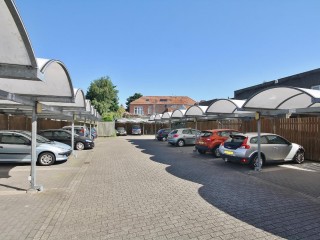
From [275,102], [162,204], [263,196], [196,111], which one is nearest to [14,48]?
[162,204]

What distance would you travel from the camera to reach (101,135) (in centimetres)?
3800

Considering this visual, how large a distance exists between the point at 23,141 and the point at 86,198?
577 cm

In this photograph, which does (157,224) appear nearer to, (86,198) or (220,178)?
(86,198)

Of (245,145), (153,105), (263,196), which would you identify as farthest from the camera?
(153,105)

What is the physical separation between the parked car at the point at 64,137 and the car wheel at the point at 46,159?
474 cm

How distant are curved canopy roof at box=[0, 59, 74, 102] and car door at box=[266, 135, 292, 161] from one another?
7673mm

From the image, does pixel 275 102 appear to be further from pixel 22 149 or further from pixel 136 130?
pixel 136 130

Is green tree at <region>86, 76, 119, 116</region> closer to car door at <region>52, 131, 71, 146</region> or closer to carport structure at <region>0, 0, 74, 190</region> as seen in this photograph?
car door at <region>52, 131, 71, 146</region>

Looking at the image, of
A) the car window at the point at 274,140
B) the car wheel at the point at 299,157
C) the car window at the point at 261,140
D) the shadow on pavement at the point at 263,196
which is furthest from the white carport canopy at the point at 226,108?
the shadow on pavement at the point at 263,196

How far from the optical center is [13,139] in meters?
10.9

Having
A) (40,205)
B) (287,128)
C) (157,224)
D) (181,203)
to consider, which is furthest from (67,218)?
(287,128)

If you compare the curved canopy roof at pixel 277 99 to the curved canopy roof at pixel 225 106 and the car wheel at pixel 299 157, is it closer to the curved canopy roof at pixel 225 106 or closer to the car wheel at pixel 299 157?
the car wheel at pixel 299 157

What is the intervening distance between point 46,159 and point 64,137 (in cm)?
542

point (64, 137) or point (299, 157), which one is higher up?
point (64, 137)
